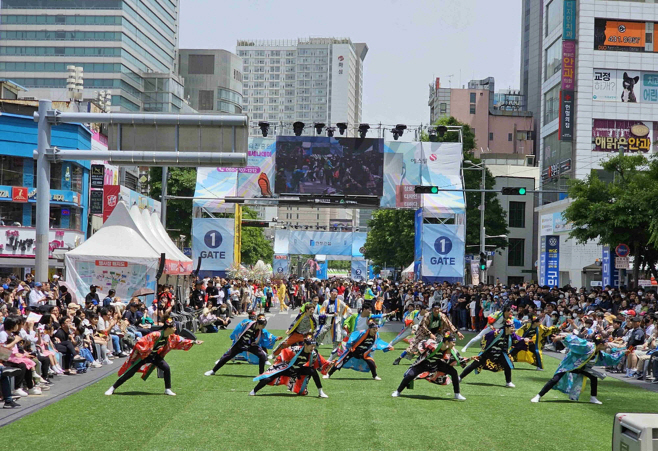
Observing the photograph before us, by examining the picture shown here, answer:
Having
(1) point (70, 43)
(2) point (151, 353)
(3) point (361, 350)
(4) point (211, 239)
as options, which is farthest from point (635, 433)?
(1) point (70, 43)

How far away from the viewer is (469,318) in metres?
36.3

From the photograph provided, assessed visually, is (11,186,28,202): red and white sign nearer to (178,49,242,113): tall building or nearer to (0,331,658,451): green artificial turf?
(0,331,658,451): green artificial turf

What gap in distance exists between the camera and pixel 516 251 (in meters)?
75.1

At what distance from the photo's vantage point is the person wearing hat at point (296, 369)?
48.2 feet

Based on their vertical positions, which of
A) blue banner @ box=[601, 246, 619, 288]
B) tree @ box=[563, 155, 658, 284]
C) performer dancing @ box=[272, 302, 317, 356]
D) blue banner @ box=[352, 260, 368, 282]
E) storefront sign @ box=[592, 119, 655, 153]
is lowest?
blue banner @ box=[352, 260, 368, 282]

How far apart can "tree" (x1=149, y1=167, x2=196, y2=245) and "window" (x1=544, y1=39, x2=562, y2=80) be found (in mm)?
27440

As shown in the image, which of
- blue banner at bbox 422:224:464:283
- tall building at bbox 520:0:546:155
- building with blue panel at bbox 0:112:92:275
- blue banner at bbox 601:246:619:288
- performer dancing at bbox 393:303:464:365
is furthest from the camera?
tall building at bbox 520:0:546:155

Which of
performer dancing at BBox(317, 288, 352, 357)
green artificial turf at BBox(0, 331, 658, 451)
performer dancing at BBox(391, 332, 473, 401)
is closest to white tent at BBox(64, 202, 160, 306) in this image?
performer dancing at BBox(317, 288, 352, 357)

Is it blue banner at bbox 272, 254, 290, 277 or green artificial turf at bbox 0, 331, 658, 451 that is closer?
green artificial turf at bbox 0, 331, 658, 451

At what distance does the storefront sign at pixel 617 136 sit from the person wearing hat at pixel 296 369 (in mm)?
46467

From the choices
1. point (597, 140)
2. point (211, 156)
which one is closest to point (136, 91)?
point (597, 140)

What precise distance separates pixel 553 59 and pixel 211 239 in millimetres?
28314

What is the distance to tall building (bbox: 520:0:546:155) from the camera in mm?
103031

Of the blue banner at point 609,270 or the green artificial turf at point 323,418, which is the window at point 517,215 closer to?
the blue banner at point 609,270
